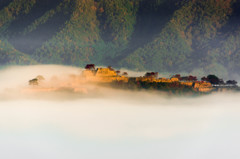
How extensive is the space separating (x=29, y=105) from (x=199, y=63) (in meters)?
39.6

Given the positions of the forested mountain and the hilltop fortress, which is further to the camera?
the forested mountain

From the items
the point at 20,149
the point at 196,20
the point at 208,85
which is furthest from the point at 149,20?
the point at 20,149

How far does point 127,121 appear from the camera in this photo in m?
90.9

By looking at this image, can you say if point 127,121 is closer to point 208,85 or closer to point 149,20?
point 208,85

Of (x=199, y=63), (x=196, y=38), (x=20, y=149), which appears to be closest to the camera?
(x=20, y=149)

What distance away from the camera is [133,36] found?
136250 millimetres

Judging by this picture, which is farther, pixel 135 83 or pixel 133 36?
pixel 133 36

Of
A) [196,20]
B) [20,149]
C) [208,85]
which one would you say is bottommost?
[20,149]

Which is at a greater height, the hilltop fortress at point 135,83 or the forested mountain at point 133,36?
the forested mountain at point 133,36

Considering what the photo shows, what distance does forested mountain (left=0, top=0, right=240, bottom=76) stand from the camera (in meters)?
126

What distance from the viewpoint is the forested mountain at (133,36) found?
12569 centimetres

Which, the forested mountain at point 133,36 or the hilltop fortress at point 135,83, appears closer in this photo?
the hilltop fortress at point 135,83

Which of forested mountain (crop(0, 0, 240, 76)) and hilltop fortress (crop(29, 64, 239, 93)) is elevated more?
forested mountain (crop(0, 0, 240, 76))

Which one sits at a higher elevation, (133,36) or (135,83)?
(133,36)
